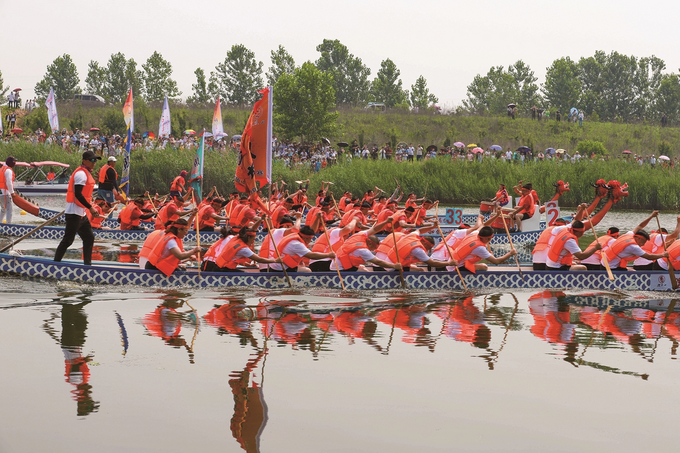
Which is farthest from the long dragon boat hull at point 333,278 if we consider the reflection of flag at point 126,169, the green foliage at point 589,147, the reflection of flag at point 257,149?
the green foliage at point 589,147

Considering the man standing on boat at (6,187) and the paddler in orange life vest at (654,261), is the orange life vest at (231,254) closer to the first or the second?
the man standing on boat at (6,187)

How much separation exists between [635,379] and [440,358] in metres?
2.10

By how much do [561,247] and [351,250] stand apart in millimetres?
3695

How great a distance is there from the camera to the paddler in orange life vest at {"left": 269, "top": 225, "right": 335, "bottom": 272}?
1231cm

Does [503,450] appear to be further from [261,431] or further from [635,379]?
[635,379]

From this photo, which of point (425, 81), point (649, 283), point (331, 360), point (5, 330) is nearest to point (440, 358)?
point (331, 360)

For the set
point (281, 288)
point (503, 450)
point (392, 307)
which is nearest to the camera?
point (503, 450)

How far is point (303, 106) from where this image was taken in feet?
162

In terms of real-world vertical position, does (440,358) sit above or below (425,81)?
below

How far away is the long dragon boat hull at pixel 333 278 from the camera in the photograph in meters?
11.9

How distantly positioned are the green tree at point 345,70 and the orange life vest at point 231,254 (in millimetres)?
79551

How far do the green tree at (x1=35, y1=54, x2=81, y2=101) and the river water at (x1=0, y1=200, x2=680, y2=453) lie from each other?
247 ft

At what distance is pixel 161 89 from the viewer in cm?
7744

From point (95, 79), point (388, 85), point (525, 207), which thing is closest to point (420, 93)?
point (388, 85)
